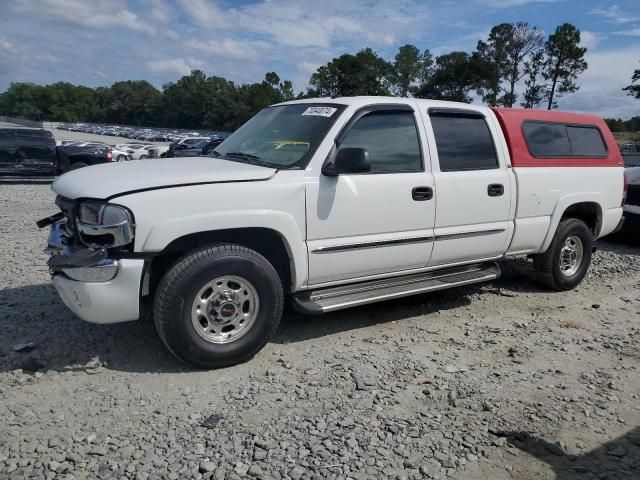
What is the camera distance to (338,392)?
3.56 m

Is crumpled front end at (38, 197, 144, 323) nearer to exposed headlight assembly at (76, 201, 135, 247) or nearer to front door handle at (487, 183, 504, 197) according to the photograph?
exposed headlight assembly at (76, 201, 135, 247)

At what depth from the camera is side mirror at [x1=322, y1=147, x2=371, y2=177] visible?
388 cm

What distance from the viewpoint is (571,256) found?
605 cm

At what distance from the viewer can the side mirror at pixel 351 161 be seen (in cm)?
388

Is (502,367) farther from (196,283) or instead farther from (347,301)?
(196,283)

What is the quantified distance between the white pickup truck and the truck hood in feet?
0.05

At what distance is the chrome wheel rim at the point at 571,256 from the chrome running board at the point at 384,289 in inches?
47.8

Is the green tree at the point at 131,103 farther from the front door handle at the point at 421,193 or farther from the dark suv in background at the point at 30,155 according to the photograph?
the front door handle at the point at 421,193

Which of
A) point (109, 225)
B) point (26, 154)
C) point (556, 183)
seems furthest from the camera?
point (26, 154)

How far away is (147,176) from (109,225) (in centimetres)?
47

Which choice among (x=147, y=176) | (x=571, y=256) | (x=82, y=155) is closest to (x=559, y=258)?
(x=571, y=256)

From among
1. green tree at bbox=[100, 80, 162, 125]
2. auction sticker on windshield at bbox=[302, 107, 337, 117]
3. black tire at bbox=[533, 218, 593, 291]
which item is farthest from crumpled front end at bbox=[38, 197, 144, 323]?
green tree at bbox=[100, 80, 162, 125]

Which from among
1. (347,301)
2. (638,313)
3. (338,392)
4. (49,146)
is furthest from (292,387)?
(49,146)

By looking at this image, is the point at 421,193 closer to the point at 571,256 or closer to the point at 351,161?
the point at 351,161
